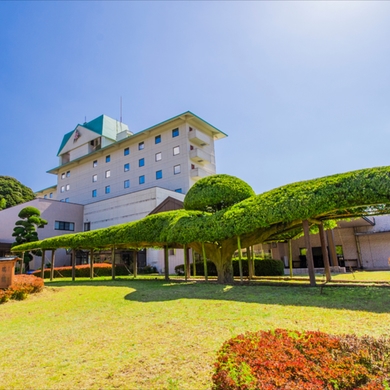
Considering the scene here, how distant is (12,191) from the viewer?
152 feet

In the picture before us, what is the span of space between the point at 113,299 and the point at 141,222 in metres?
5.80

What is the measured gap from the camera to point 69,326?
20.2 feet

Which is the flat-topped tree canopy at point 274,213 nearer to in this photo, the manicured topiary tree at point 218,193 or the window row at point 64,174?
the manicured topiary tree at point 218,193

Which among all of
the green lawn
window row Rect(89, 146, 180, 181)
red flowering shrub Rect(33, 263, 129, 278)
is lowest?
the green lawn

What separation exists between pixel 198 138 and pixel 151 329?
94.3 ft

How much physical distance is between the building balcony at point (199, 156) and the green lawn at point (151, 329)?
23.8 metres

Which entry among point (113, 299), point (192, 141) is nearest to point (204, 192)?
point (113, 299)

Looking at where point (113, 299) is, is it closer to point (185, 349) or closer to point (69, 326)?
point (69, 326)

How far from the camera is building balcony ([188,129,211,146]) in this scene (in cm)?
3222

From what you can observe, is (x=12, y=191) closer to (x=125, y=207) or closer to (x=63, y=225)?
(x=63, y=225)

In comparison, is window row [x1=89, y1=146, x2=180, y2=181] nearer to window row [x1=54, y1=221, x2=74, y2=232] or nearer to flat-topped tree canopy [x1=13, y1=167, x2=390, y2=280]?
window row [x1=54, y1=221, x2=74, y2=232]

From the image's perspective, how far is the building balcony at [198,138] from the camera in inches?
1268

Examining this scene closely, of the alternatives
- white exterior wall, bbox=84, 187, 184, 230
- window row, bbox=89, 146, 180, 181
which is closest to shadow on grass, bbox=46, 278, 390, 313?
white exterior wall, bbox=84, 187, 184, 230

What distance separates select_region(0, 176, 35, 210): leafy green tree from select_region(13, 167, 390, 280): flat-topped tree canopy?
131ft
